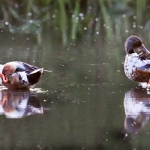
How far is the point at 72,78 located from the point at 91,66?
2.52ft

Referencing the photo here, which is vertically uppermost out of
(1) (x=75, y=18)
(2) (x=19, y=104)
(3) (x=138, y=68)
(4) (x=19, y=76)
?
(1) (x=75, y=18)

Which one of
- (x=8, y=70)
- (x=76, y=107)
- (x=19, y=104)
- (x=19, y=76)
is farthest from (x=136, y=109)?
(x=8, y=70)

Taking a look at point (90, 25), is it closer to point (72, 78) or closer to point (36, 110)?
point (72, 78)

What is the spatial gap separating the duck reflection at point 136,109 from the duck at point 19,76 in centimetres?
96

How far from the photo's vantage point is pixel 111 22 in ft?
A: 38.8

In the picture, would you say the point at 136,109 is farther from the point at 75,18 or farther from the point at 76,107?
the point at 75,18

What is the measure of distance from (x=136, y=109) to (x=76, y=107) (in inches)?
22.0

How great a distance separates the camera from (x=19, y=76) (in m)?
6.35

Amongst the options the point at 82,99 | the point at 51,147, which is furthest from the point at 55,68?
the point at 51,147

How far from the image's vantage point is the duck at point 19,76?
20.8 feet

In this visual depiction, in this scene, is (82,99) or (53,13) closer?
(82,99)

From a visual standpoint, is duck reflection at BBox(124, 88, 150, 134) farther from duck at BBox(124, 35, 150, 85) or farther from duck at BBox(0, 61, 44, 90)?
Answer: duck at BBox(0, 61, 44, 90)

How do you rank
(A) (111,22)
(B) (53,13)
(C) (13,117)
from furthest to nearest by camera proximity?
(B) (53,13), (A) (111,22), (C) (13,117)

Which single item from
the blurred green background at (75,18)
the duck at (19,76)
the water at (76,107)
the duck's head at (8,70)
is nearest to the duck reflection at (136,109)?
the water at (76,107)
